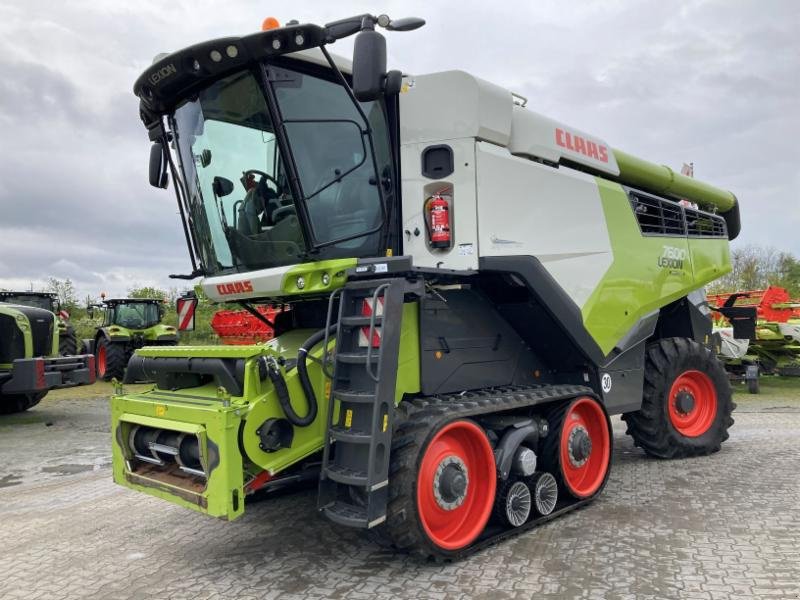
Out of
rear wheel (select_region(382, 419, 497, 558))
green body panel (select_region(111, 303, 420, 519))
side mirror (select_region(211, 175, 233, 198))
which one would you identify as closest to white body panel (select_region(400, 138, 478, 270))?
green body panel (select_region(111, 303, 420, 519))

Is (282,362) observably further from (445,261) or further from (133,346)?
(133,346)

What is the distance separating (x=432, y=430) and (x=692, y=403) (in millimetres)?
3908

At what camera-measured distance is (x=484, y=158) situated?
4406mm

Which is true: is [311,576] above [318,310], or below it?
below

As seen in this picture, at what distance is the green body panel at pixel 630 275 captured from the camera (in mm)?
5254

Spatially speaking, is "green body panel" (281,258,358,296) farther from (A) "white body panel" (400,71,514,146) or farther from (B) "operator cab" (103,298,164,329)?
(B) "operator cab" (103,298,164,329)

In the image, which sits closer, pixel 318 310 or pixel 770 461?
pixel 318 310

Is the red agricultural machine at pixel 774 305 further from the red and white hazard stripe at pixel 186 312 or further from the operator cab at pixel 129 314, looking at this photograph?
the operator cab at pixel 129 314

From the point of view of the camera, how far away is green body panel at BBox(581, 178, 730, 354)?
5254 mm

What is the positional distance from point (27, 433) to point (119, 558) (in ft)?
20.3

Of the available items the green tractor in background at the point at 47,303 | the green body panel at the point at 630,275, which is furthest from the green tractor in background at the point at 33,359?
the green body panel at the point at 630,275

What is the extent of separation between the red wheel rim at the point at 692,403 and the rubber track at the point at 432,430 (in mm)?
2210

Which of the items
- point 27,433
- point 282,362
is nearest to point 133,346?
point 27,433

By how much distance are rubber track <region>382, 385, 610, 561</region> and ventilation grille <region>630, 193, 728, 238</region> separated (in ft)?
6.98
